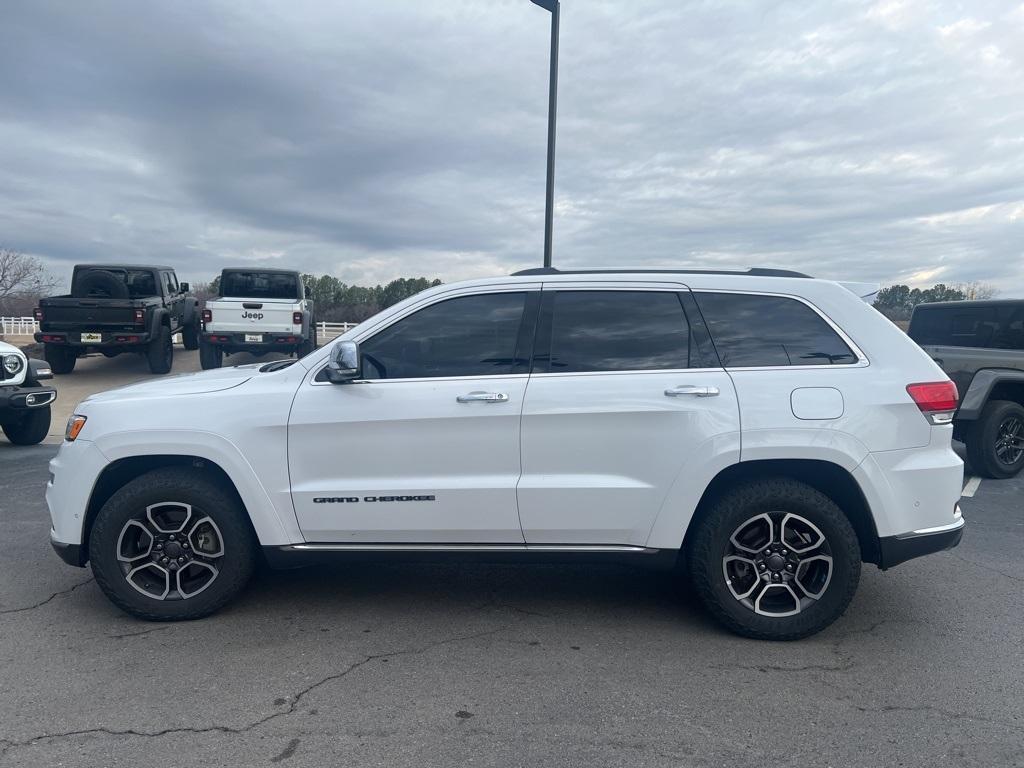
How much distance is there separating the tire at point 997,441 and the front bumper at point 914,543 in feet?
16.4

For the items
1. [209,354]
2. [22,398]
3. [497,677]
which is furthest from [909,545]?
[209,354]

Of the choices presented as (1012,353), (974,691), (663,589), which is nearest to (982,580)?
(974,691)

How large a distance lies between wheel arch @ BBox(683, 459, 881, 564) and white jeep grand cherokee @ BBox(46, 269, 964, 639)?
1cm

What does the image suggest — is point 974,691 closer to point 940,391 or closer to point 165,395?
point 940,391

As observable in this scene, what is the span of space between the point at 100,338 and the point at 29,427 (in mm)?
5441

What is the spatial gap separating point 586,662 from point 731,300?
1.99 meters

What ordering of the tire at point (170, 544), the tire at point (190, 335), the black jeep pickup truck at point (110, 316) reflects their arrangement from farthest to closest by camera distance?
the tire at point (190, 335) < the black jeep pickup truck at point (110, 316) < the tire at point (170, 544)

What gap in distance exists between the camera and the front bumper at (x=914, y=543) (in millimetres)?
3807

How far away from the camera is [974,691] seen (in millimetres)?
3367

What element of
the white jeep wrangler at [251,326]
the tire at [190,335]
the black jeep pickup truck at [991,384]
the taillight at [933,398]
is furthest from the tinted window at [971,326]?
the tire at [190,335]

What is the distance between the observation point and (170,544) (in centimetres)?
397

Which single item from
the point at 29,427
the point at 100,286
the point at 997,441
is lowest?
the point at 29,427

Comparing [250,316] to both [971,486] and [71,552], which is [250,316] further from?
[971,486]

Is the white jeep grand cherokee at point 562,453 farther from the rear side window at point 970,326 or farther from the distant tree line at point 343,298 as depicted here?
the distant tree line at point 343,298
